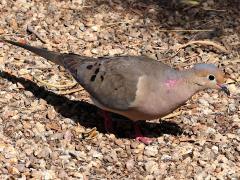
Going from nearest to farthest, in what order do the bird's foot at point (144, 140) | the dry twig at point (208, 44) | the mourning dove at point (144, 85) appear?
1. the mourning dove at point (144, 85)
2. the bird's foot at point (144, 140)
3. the dry twig at point (208, 44)

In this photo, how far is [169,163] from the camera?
488 centimetres

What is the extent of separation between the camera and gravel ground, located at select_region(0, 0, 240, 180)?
4.79 meters

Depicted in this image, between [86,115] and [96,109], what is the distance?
0.15 meters

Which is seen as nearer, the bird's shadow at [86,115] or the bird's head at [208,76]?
the bird's head at [208,76]

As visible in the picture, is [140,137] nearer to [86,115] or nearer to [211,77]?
[86,115]

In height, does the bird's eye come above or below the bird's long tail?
above

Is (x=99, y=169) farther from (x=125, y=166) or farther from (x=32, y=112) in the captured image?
(x=32, y=112)

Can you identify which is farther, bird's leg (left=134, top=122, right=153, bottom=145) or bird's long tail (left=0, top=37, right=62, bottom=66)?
bird's long tail (left=0, top=37, right=62, bottom=66)

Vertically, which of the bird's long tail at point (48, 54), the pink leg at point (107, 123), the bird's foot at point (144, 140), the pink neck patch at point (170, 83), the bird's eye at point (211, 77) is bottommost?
the bird's foot at point (144, 140)

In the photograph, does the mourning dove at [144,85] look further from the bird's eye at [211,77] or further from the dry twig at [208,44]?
the dry twig at [208,44]

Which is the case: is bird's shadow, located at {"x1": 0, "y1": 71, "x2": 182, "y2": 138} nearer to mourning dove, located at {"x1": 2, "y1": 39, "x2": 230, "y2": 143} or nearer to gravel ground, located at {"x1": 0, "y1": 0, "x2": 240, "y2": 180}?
gravel ground, located at {"x1": 0, "y1": 0, "x2": 240, "y2": 180}

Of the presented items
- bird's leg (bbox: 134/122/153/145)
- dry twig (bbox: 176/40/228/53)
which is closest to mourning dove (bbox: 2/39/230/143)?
bird's leg (bbox: 134/122/153/145)

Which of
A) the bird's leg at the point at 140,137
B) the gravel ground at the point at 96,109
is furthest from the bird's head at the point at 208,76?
the bird's leg at the point at 140,137

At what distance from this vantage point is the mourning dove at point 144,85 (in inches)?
188
